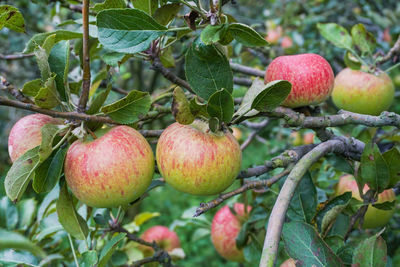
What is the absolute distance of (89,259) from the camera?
0.84 metres

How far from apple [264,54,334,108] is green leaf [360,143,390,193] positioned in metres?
0.16

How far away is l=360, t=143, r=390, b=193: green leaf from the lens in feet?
2.96

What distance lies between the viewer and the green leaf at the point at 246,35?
2.50 feet

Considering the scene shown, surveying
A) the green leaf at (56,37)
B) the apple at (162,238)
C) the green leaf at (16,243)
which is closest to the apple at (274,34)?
the apple at (162,238)

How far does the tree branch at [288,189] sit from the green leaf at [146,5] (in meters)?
0.47

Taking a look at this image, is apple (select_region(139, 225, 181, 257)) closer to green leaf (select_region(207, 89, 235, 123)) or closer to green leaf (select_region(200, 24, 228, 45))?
green leaf (select_region(207, 89, 235, 123))

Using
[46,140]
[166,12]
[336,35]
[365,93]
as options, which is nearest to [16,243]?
[46,140]

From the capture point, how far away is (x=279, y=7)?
12.3ft

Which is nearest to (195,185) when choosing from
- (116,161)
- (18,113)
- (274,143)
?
(116,161)

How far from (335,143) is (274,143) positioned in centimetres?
147

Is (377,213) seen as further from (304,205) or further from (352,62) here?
(352,62)

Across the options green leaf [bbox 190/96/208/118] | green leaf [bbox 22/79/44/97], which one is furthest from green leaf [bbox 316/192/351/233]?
green leaf [bbox 22/79/44/97]

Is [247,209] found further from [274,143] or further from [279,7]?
[279,7]

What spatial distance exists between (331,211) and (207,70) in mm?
411
